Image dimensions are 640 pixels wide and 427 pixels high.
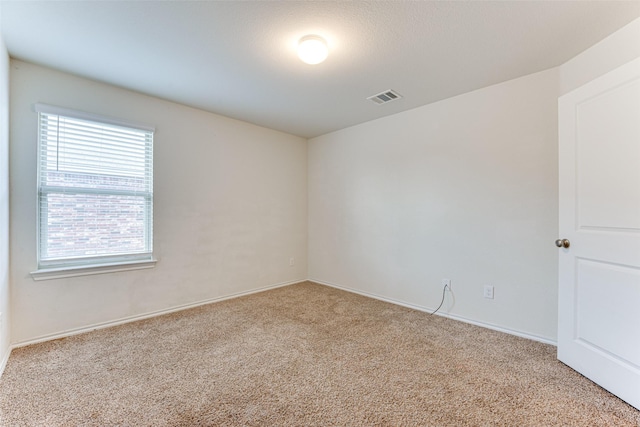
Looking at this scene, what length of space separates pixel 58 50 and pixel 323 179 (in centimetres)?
315

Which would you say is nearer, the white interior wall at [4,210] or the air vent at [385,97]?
the white interior wall at [4,210]

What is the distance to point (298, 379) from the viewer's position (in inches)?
71.4

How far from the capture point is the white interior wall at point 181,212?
2275 mm

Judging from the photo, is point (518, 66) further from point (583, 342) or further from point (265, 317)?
point (265, 317)

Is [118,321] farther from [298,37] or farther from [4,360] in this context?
[298,37]

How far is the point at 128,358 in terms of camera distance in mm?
2074

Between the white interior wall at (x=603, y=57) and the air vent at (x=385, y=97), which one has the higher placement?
the air vent at (x=385, y=97)

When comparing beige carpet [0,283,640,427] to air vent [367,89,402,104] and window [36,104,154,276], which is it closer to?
window [36,104,154,276]

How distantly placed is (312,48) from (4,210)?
8.56 feet

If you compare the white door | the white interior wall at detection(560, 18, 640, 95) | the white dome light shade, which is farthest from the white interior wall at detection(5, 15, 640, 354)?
the white dome light shade

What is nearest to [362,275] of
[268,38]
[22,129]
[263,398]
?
[263,398]

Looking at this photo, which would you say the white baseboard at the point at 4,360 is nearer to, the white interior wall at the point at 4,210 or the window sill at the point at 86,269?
the white interior wall at the point at 4,210

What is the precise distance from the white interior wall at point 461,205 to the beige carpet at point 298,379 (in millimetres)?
449

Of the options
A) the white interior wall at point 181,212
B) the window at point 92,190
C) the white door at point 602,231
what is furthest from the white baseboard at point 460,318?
the window at point 92,190
